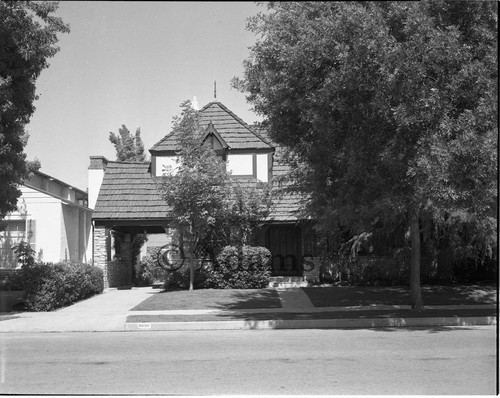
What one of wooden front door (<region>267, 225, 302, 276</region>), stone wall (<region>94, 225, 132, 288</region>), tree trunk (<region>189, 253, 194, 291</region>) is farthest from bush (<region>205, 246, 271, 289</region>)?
stone wall (<region>94, 225, 132, 288</region>)

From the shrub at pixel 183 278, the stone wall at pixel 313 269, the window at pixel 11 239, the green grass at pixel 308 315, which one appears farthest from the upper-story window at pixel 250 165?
the green grass at pixel 308 315

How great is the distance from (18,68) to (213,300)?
835cm

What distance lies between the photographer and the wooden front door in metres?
25.0

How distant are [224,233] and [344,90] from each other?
34.2 ft

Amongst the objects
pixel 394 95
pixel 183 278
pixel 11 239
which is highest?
pixel 394 95

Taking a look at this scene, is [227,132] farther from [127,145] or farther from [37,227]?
[127,145]

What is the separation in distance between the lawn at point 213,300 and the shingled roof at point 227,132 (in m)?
6.71

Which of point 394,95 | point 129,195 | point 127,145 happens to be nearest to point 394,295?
point 394,95

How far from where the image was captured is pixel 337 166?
14852 mm

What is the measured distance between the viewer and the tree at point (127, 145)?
1598 inches

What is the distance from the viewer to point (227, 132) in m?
26.2

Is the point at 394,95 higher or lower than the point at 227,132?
lower

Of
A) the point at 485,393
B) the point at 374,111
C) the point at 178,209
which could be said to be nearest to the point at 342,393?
the point at 485,393

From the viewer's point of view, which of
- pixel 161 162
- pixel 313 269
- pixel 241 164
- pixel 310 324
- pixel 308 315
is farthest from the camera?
pixel 161 162
